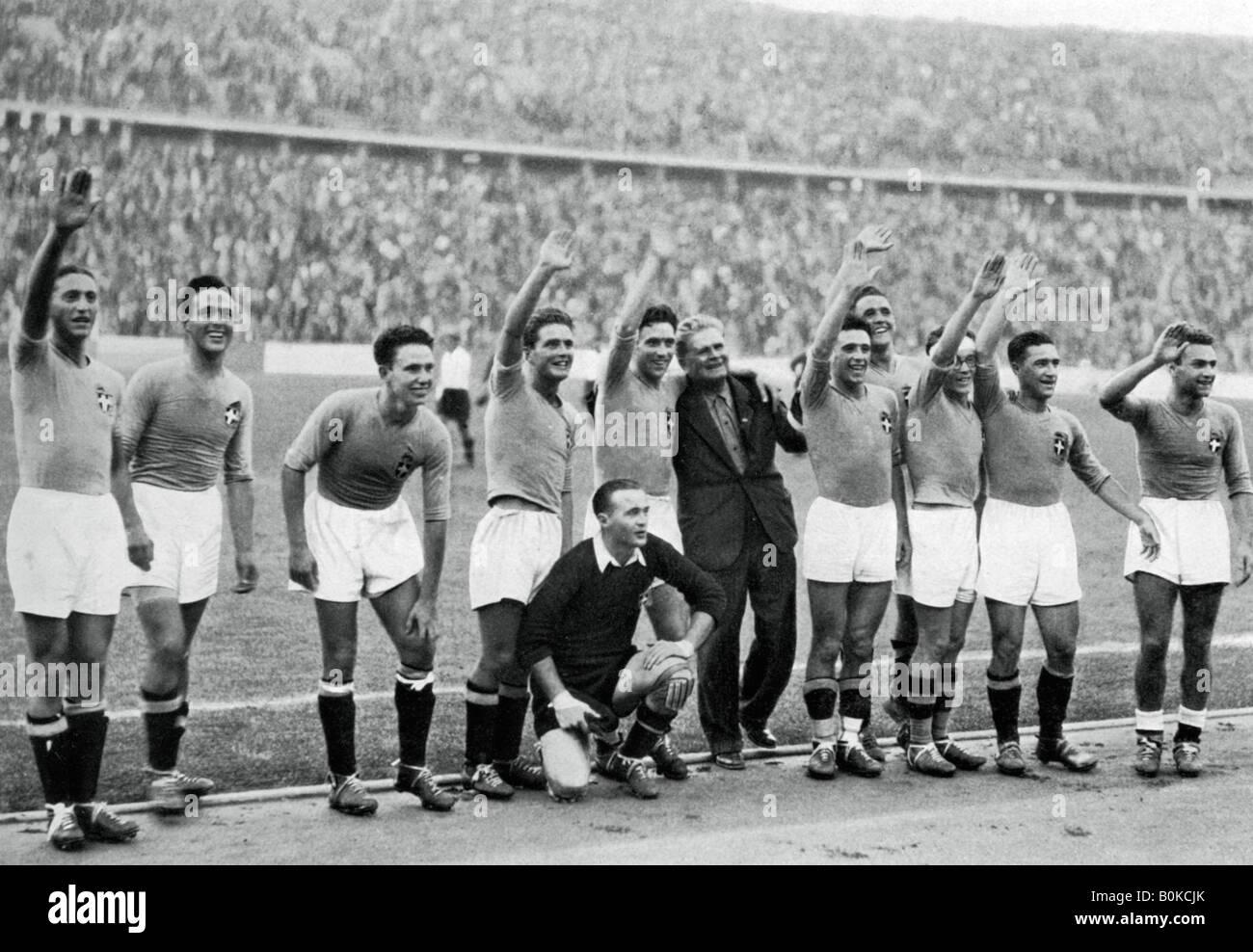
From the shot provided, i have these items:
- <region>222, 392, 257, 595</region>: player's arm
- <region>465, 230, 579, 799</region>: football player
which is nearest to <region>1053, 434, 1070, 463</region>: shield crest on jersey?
<region>465, 230, 579, 799</region>: football player

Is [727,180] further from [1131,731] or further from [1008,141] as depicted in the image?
[1131,731]

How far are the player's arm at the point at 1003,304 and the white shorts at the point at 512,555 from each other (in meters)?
1.63

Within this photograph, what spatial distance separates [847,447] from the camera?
469 cm

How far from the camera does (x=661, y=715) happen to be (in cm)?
437

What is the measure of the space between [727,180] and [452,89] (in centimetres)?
228

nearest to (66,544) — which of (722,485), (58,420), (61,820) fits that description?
(58,420)

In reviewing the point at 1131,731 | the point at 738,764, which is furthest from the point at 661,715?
the point at 1131,731

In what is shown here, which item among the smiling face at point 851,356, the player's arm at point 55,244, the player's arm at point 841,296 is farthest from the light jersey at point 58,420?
the smiling face at point 851,356

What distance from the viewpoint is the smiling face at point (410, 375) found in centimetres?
412

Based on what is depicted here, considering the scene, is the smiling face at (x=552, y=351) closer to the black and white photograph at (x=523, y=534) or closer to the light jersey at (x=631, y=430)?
the black and white photograph at (x=523, y=534)

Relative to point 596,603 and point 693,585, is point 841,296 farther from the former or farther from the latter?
point 596,603
